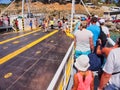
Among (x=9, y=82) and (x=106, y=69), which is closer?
(x=106, y=69)

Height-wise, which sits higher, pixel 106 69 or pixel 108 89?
pixel 106 69

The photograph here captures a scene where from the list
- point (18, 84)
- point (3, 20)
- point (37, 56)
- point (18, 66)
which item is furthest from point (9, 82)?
point (3, 20)

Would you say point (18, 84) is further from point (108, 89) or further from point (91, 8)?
point (91, 8)

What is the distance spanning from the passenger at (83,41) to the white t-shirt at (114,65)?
3430mm

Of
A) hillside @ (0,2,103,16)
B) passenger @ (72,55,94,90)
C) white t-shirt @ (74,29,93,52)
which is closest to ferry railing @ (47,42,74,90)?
passenger @ (72,55,94,90)

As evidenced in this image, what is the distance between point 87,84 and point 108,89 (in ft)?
1.37

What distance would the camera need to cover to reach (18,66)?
9.64 metres

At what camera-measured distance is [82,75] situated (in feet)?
16.8

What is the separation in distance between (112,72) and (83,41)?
11.8ft

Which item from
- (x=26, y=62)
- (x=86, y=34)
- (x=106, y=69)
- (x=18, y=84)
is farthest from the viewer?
(x=26, y=62)

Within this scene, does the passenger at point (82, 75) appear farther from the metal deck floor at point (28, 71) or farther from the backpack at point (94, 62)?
the backpack at point (94, 62)

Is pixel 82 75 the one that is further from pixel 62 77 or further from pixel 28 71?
pixel 28 71

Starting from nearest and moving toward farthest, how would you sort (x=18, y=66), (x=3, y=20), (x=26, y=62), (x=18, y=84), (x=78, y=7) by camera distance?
1. (x=18, y=84)
2. (x=18, y=66)
3. (x=26, y=62)
4. (x=3, y=20)
5. (x=78, y=7)

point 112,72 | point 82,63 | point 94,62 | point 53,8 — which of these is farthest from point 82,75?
point 53,8
